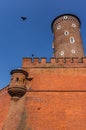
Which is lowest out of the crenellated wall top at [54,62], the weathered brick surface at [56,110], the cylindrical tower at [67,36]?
the weathered brick surface at [56,110]

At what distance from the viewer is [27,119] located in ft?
49.4

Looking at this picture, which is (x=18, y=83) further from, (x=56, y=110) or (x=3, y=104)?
(x=56, y=110)

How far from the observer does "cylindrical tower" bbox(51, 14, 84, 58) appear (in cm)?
2395

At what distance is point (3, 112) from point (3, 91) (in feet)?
8.34

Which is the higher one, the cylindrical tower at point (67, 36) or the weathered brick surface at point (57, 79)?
the cylindrical tower at point (67, 36)

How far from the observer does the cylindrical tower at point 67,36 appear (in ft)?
78.6

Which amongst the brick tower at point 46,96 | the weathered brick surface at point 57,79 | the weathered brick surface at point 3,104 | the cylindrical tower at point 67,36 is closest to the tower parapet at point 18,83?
the brick tower at point 46,96

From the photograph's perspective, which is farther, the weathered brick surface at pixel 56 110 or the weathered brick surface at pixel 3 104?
the weathered brick surface at pixel 3 104

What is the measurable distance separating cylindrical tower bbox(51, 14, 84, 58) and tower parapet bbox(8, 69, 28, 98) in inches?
302

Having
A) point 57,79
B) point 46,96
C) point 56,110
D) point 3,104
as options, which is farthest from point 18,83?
point 56,110

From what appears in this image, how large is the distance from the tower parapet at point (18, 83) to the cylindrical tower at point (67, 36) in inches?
302

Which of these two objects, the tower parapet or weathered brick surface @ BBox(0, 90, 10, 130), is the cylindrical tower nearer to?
the tower parapet

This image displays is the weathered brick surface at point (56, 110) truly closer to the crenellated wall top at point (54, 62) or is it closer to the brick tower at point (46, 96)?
the brick tower at point (46, 96)

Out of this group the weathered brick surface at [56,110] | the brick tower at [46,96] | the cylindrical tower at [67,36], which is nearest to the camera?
the weathered brick surface at [56,110]
